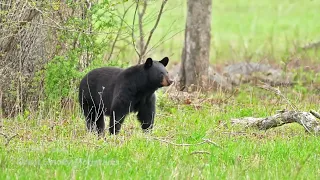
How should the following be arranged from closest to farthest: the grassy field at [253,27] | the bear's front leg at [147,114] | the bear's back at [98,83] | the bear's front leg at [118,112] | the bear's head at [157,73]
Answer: the bear's front leg at [118,112], the bear's head at [157,73], the bear's front leg at [147,114], the bear's back at [98,83], the grassy field at [253,27]

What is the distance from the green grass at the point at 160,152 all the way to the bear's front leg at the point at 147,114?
0.47 feet

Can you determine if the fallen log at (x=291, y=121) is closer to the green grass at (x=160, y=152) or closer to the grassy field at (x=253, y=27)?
the green grass at (x=160, y=152)

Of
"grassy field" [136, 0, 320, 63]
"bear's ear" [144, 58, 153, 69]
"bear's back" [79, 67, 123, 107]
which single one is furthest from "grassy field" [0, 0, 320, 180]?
"grassy field" [136, 0, 320, 63]

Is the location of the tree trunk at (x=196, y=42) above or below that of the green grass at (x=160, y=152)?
above

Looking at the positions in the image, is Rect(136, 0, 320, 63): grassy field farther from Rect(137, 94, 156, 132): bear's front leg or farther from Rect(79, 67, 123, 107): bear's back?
Rect(137, 94, 156, 132): bear's front leg

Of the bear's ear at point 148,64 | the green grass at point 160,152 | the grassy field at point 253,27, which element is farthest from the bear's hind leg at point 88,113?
the grassy field at point 253,27

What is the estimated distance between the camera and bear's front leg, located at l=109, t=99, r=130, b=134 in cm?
1005

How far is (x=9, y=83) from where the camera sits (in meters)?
11.9

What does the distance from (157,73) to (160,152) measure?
2.39 meters

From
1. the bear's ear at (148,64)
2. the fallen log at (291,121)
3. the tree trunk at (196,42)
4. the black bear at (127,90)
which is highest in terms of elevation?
the tree trunk at (196,42)

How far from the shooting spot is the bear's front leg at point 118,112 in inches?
396

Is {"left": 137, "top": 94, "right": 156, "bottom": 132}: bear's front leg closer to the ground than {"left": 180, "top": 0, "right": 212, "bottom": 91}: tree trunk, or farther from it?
closer to the ground

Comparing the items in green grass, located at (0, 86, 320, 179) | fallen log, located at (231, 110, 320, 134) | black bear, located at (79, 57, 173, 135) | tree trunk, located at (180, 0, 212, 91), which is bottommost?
green grass, located at (0, 86, 320, 179)

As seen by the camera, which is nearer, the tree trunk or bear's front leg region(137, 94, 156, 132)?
bear's front leg region(137, 94, 156, 132)
